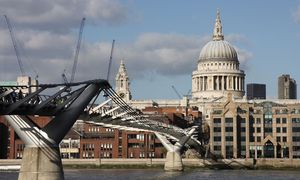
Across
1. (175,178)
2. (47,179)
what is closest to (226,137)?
(175,178)

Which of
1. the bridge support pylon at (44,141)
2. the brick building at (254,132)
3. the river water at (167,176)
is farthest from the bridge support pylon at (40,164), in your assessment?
the brick building at (254,132)

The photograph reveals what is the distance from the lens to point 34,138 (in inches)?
2104

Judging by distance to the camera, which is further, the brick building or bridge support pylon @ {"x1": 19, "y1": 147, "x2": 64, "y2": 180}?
the brick building

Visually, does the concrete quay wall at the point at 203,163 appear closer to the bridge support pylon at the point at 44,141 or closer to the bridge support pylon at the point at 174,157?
the bridge support pylon at the point at 174,157

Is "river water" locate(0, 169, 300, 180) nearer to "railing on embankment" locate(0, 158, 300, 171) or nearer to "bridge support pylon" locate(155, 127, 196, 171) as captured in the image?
"bridge support pylon" locate(155, 127, 196, 171)

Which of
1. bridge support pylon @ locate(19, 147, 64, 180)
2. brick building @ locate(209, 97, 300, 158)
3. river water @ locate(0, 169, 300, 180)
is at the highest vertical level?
brick building @ locate(209, 97, 300, 158)

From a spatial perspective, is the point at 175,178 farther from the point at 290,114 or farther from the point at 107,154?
the point at 290,114

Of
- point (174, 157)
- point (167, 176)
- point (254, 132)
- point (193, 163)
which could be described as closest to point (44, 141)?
point (167, 176)

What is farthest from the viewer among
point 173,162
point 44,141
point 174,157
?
point 174,157

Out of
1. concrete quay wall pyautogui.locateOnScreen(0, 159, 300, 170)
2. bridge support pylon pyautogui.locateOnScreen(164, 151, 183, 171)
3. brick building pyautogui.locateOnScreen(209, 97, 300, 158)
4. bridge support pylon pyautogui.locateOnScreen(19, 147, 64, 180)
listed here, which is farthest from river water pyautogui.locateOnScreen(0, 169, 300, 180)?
brick building pyautogui.locateOnScreen(209, 97, 300, 158)

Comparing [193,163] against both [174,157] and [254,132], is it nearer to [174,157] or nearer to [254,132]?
[174,157]

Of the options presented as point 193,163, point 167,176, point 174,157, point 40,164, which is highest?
point 174,157

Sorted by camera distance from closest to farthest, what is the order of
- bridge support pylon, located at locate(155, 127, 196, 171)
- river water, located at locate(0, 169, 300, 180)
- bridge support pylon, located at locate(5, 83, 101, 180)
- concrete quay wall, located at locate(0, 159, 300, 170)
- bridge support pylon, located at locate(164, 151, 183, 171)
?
1. bridge support pylon, located at locate(5, 83, 101, 180)
2. river water, located at locate(0, 169, 300, 180)
3. bridge support pylon, located at locate(164, 151, 183, 171)
4. bridge support pylon, located at locate(155, 127, 196, 171)
5. concrete quay wall, located at locate(0, 159, 300, 170)

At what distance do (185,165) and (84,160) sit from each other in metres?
15.8
